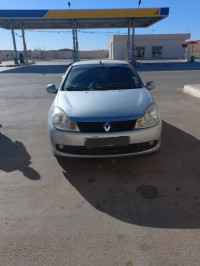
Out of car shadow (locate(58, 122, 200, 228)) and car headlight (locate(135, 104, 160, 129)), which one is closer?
car shadow (locate(58, 122, 200, 228))

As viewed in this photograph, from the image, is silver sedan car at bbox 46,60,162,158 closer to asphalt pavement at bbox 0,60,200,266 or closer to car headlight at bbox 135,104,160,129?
car headlight at bbox 135,104,160,129

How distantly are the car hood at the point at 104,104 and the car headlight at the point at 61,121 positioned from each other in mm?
59

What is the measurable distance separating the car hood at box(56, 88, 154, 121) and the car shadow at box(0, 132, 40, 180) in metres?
1.07

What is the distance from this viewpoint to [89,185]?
2.82 metres

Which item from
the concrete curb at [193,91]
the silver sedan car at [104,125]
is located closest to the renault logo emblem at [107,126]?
the silver sedan car at [104,125]

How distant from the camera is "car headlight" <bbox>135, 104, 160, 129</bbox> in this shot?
2914 millimetres

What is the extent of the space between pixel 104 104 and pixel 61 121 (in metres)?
0.68

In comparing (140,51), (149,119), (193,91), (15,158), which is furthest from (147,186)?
(140,51)

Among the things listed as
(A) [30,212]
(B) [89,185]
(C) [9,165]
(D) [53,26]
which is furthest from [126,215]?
(D) [53,26]

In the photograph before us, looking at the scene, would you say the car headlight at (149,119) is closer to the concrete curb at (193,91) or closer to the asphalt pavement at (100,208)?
the asphalt pavement at (100,208)

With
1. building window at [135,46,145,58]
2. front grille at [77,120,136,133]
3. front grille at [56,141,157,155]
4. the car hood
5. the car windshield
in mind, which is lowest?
front grille at [56,141,157,155]

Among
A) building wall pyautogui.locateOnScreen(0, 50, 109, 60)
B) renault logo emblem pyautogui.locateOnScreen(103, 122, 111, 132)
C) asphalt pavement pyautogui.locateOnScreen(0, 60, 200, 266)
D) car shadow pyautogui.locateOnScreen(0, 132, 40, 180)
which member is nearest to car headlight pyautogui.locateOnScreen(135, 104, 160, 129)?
renault logo emblem pyautogui.locateOnScreen(103, 122, 111, 132)

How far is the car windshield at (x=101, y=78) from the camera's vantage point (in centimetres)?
394

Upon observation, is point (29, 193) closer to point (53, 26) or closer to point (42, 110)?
point (42, 110)
